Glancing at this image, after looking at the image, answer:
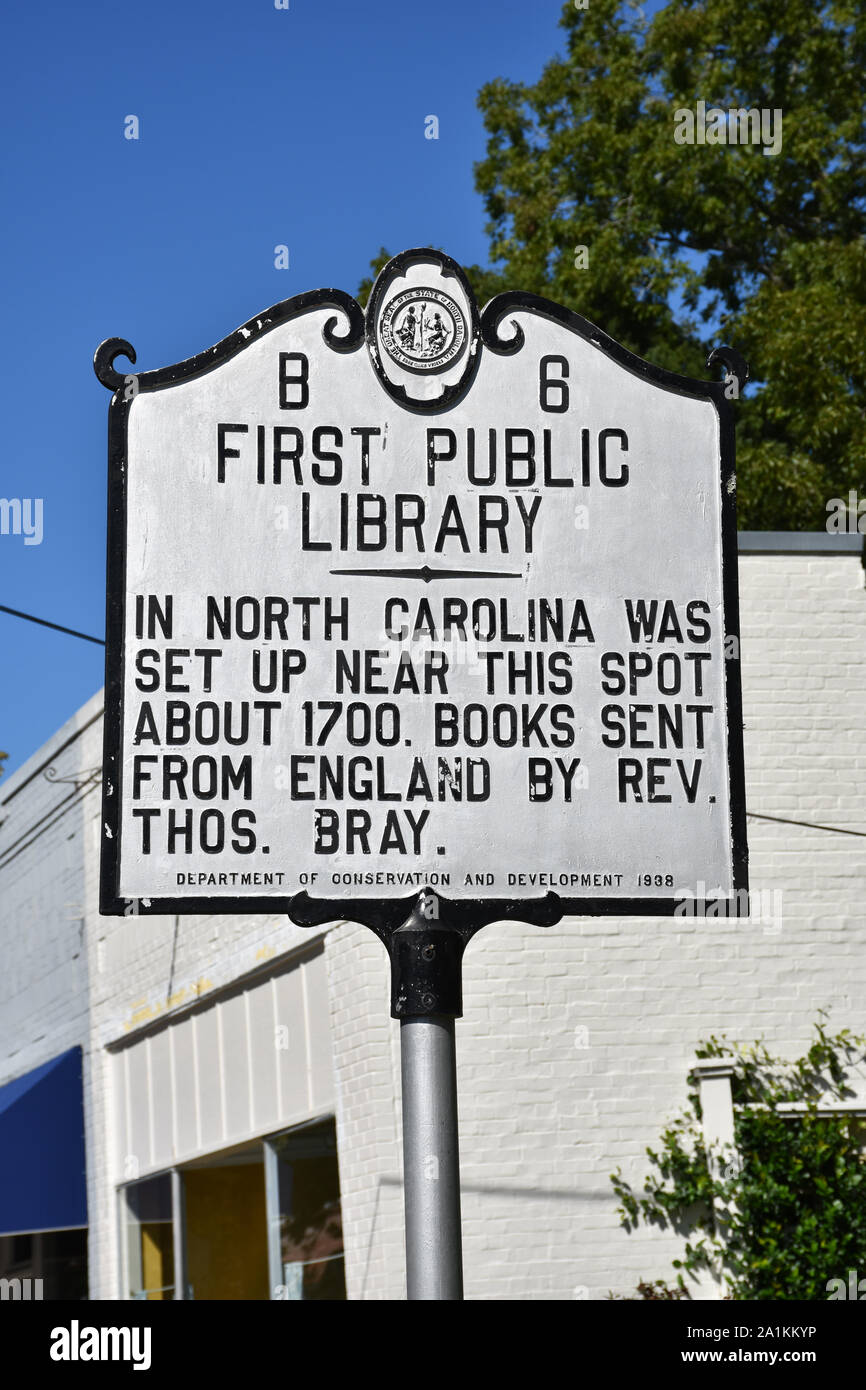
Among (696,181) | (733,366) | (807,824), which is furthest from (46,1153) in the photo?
(696,181)

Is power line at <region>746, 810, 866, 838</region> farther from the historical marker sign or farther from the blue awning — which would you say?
the blue awning

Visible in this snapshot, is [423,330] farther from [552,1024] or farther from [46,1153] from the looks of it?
[46,1153]

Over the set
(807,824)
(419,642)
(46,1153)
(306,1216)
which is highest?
(807,824)

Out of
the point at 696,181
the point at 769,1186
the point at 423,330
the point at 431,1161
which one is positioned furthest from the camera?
the point at 696,181

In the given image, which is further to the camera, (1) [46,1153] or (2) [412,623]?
(1) [46,1153]

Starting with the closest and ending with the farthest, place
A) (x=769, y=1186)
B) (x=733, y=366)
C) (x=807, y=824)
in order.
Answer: (x=733, y=366), (x=769, y=1186), (x=807, y=824)

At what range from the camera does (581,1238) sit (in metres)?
9.40

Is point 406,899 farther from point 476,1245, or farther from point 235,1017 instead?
point 235,1017

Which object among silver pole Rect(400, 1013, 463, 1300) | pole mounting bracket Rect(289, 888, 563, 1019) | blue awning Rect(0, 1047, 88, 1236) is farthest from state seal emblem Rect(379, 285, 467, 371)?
blue awning Rect(0, 1047, 88, 1236)

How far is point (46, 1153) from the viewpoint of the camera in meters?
13.9

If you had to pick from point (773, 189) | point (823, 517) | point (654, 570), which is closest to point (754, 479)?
point (823, 517)

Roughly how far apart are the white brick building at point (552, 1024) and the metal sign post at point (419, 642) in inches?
197

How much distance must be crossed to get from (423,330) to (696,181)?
17.0m

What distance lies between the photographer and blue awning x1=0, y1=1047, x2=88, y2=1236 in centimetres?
1373
